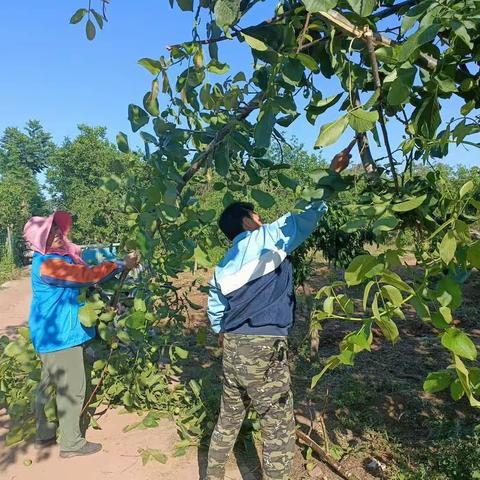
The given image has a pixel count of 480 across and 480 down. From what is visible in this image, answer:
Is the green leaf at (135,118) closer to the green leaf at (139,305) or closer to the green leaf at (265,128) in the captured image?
the green leaf at (265,128)

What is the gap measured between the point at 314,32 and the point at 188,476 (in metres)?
2.48

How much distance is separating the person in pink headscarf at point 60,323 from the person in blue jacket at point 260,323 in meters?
0.89

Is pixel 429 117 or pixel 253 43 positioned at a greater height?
pixel 253 43

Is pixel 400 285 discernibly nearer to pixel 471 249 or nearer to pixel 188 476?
pixel 471 249

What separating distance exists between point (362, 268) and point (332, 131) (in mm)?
339

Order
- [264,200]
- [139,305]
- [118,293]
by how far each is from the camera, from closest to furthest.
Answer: [264,200] < [139,305] < [118,293]

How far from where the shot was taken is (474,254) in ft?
3.38

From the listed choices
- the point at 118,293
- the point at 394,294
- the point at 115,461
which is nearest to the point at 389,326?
the point at 394,294

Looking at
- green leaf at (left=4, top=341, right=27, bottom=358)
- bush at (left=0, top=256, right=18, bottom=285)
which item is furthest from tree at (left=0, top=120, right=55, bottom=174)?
green leaf at (left=4, top=341, right=27, bottom=358)

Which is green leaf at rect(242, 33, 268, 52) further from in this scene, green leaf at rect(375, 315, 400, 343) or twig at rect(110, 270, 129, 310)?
twig at rect(110, 270, 129, 310)

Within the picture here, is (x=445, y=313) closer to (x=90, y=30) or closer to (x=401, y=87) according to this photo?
(x=401, y=87)

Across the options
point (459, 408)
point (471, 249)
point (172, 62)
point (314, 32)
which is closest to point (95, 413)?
point (459, 408)

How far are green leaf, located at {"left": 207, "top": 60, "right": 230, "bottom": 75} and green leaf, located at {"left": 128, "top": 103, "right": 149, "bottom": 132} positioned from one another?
31 cm

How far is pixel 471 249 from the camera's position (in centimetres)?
103
